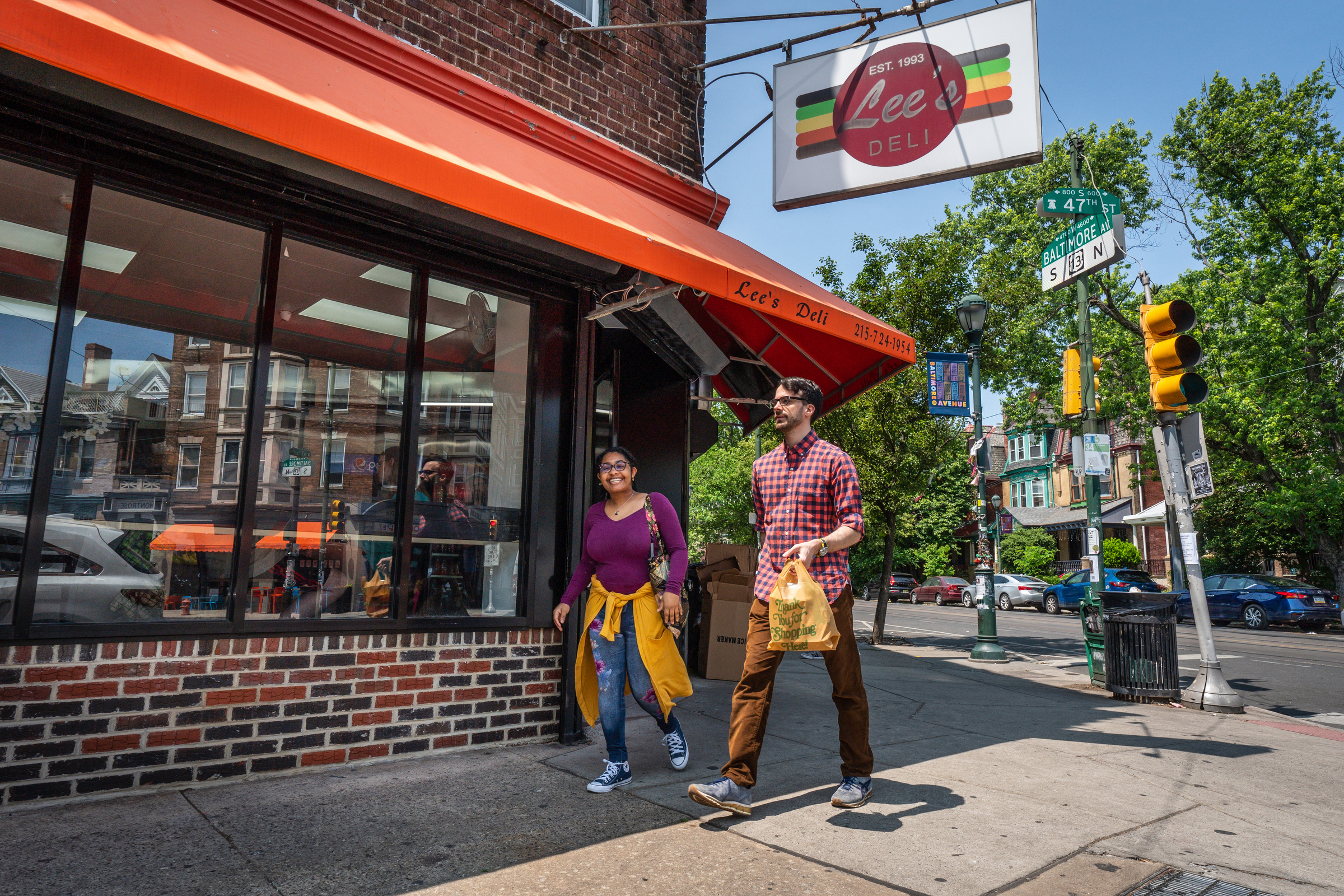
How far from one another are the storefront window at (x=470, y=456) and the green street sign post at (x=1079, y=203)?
295 inches

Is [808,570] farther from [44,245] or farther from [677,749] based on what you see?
[44,245]

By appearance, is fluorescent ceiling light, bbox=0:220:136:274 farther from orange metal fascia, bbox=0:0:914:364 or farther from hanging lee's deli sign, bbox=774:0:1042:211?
hanging lee's deli sign, bbox=774:0:1042:211

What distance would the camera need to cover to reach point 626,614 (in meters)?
4.26

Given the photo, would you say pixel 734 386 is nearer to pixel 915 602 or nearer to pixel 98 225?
pixel 98 225

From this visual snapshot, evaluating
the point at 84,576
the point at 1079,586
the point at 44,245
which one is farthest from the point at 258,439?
the point at 1079,586

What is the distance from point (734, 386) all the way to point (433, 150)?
489cm

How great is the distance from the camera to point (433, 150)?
11.7ft

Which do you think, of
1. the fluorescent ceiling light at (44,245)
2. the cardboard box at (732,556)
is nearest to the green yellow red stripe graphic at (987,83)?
the cardboard box at (732,556)

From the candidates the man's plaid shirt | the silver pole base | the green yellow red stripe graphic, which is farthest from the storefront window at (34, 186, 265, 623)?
the silver pole base

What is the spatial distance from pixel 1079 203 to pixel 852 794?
8553 mm

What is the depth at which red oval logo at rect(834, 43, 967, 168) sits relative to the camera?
580 cm

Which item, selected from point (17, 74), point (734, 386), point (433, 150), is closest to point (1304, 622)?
point (734, 386)

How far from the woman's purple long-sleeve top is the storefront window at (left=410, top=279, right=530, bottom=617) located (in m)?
1.03

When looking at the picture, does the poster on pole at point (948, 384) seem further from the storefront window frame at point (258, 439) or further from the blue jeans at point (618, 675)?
the blue jeans at point (618, 675)
